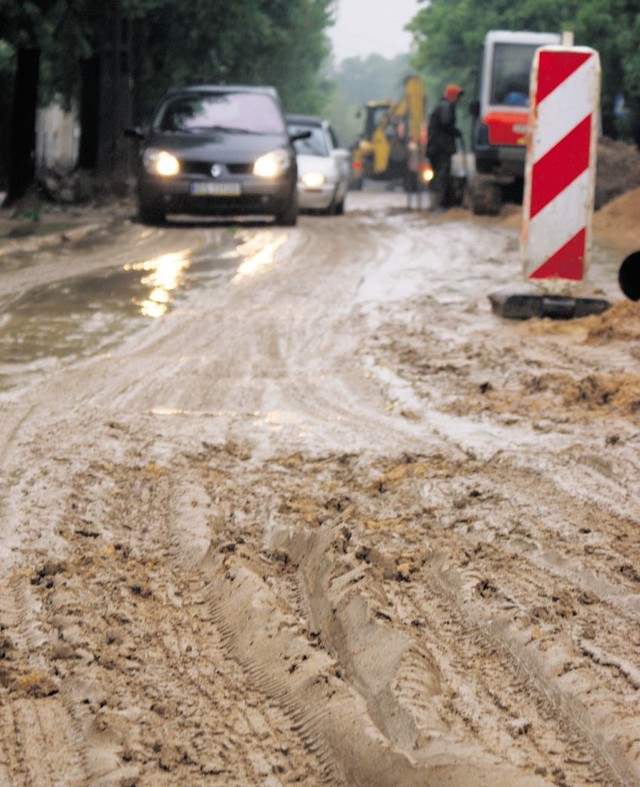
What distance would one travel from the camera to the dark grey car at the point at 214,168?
699 inches

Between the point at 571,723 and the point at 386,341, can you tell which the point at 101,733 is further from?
the point at 386,341

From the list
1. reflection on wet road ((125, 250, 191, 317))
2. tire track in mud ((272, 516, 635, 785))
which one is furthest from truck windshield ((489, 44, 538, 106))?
tire track in mud ((272, 516, 635, 785))

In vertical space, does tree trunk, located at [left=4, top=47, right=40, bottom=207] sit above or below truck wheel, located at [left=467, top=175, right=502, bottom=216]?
above

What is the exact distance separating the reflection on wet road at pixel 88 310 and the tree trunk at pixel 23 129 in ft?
25.3

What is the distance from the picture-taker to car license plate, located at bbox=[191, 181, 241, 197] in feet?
58.2

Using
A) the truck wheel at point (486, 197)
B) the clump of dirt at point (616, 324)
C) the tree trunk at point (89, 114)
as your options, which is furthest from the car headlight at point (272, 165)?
the clump of dirt at point (616, 324)

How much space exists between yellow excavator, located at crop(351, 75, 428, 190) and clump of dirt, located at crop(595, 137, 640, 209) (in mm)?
13946

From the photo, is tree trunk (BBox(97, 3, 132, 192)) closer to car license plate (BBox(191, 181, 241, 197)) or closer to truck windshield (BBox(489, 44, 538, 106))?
truck windshield (BBox(489, 44, 538, 106))

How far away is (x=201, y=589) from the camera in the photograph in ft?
12.0

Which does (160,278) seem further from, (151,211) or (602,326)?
(151,211)

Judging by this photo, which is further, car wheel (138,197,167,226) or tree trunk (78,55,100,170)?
tree trunk (78,55,100,170)

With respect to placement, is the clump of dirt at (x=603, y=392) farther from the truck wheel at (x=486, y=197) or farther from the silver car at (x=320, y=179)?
the truck wheel at (x=486, y=197)

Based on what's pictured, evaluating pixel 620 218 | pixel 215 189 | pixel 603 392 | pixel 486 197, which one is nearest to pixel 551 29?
pixel 486 197

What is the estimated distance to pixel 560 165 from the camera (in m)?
8.66
